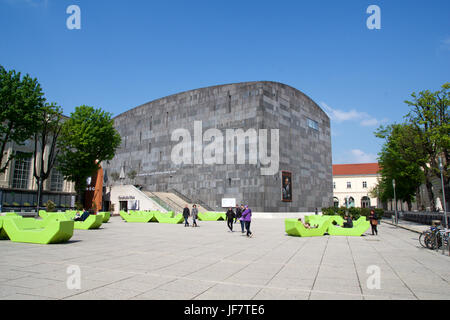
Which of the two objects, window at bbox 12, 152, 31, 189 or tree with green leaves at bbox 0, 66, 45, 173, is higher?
tree with green leaves at bbox 0, 66, 45, 173

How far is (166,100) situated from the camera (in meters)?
60.1

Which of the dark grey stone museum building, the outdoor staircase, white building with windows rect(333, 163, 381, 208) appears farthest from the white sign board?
white building with windows rect(333, 163, 381, 208)

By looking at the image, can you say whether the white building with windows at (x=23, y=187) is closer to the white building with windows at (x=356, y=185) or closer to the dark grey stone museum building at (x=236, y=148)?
the dark grey stone museum building at (x=236, y=148)

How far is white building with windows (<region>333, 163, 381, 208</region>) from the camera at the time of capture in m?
92.9

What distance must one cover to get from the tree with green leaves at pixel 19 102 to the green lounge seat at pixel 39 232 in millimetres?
19578

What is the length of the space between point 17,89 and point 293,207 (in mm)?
39597

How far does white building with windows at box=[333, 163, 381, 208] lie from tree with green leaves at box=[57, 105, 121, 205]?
73575 mm

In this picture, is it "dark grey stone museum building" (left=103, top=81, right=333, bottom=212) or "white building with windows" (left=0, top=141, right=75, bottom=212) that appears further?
"dark grey stone museum building" (left=103, top=81, right=333, bottom=212)

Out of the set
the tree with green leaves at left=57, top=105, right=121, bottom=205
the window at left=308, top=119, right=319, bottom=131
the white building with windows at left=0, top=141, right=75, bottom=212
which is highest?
the window at left=308, top=119, right=319, bottom=131

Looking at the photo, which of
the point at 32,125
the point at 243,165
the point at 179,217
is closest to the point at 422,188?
the point at 243,165

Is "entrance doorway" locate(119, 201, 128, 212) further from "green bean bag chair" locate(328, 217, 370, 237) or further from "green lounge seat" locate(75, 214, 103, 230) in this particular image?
"green bean bag chair" locate(328, 217, 370, 237)

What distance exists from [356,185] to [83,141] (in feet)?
270

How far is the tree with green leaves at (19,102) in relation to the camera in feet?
92.0

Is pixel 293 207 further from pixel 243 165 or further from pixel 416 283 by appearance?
pixel 416 283
